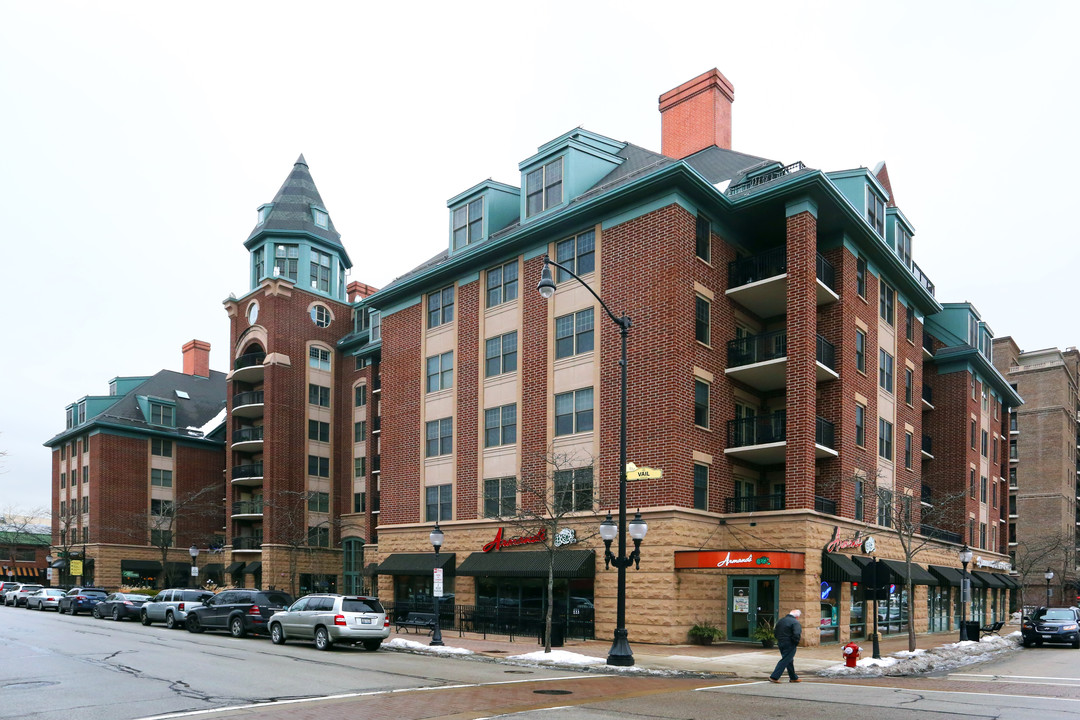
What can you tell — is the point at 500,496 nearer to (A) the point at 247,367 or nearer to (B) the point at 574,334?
(B) the point at 574,334

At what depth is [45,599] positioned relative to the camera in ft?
165

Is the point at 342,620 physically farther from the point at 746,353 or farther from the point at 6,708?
the point at 746,353

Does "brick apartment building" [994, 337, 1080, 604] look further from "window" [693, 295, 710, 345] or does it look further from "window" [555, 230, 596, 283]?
"window" [555, 230, 596, 283]

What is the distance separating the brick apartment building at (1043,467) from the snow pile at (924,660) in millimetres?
56664

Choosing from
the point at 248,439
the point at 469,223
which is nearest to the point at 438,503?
the point at 469,223

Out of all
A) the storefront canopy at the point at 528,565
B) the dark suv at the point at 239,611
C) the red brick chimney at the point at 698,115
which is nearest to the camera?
the storefront canopy at the point at 528,565

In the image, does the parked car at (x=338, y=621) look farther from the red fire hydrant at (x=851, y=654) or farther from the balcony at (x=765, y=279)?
the balcony at (x=765, y=279)

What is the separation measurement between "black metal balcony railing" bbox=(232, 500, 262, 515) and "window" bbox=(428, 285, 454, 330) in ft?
75.0

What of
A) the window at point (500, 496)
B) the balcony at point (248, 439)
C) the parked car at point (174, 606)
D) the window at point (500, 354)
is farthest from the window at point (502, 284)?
the balcony at point (248, 439)

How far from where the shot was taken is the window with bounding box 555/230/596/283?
106ft

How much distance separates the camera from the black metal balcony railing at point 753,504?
30.8 m

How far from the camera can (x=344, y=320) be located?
58.4 metres

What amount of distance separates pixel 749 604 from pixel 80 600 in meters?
35.4

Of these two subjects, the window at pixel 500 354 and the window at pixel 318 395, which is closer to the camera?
the window at pixel 500 354
